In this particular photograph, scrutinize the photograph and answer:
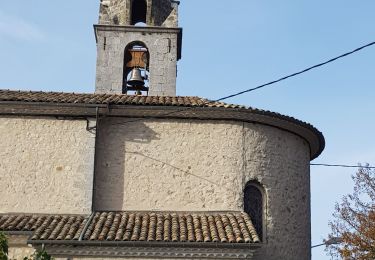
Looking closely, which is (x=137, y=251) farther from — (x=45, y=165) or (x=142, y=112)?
(x=142, y=112)

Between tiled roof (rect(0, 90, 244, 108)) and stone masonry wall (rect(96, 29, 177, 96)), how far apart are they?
7.77 ft

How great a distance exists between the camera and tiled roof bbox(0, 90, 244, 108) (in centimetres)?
1631

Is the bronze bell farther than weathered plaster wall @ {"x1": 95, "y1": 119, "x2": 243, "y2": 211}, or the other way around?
the bronze bell

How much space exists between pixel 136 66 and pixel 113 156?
5.32 meters

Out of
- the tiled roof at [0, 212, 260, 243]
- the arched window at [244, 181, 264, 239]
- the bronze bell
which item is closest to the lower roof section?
the tiled roof at [0, 212, 260, 243]

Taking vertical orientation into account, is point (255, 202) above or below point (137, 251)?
above

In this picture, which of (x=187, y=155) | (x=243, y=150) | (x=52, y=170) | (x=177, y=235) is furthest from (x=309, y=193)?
(x=52, y=170)

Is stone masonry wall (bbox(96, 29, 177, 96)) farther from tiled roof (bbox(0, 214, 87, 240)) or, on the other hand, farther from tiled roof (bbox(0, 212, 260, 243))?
tiled roof (bbox(0, 214, 87, 240))

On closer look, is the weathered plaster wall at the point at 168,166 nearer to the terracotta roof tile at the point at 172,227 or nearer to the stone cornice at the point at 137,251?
Answer: the terracotta roof tile at the point at 172,227

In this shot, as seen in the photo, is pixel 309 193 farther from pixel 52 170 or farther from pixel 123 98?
pixel 52 170

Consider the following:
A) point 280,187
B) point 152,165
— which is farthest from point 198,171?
point 280,187

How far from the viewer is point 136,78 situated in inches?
786

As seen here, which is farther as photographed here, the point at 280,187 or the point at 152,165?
the point at 280,187

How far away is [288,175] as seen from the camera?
16828mm
